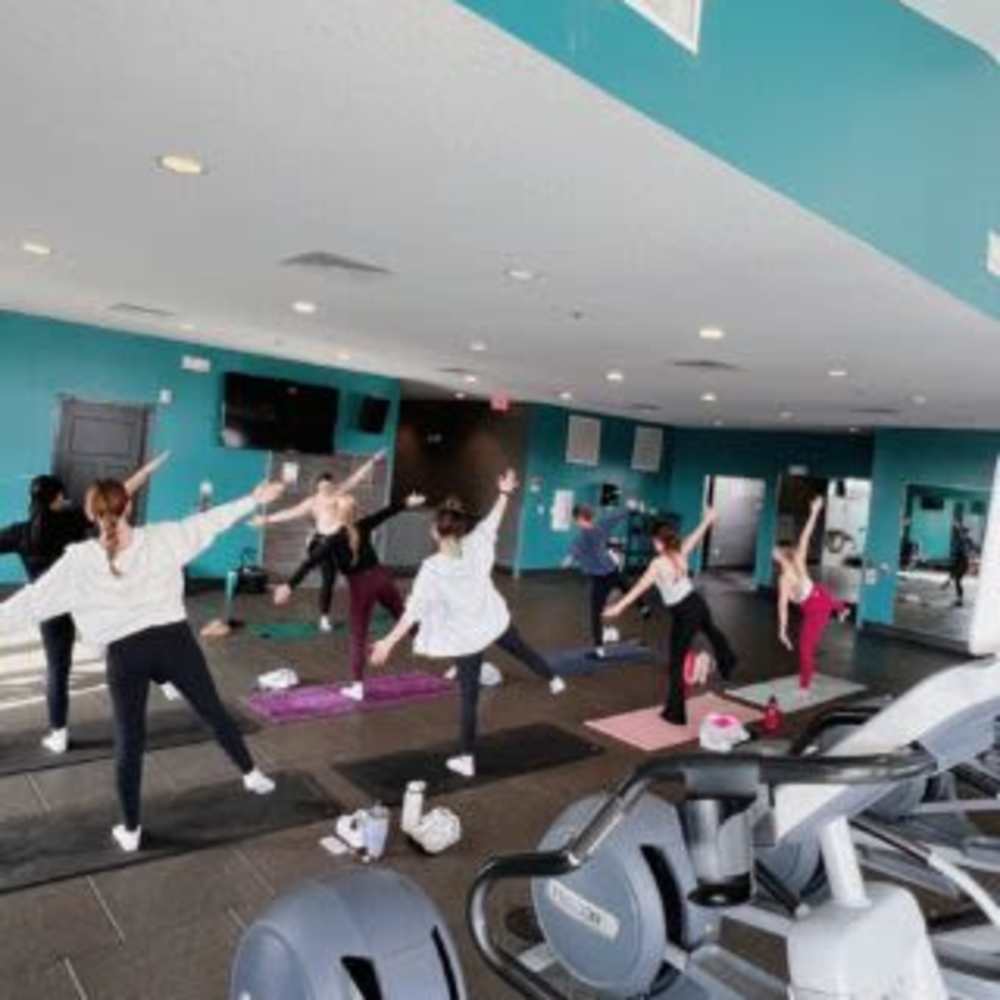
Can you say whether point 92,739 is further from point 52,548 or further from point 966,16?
point 966,16

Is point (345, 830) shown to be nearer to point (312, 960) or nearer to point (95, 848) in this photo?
point (95, 848)

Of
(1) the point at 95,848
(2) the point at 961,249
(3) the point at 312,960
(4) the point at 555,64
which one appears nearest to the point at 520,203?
(4) the point at 555,64

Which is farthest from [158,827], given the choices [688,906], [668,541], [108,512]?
[668,541]

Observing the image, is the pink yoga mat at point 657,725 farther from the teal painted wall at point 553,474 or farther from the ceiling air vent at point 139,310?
the teal painted wall at point 553,474

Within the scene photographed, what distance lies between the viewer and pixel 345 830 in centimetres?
341

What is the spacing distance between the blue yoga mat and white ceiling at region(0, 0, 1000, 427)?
2.71 m

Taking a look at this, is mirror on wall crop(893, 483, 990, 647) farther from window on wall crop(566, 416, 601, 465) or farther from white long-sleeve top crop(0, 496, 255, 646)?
white long-sleeve top crop(0, 496, 255, 646)

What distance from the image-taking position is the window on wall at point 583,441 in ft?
39.9

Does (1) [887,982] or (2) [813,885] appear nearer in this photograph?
(1) [887,982]

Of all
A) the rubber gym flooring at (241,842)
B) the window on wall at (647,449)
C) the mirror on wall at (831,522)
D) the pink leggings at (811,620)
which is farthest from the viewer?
the window on wall at (647,449)

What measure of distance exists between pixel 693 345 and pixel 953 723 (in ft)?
14.3

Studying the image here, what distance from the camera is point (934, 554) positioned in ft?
32.9

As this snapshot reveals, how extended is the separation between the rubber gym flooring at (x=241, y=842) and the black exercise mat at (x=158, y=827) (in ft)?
0.19

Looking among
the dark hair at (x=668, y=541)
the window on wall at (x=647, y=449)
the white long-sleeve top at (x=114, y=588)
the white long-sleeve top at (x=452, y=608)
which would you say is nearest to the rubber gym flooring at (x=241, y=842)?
the white long-sleeve top at (x=452, y=608)
